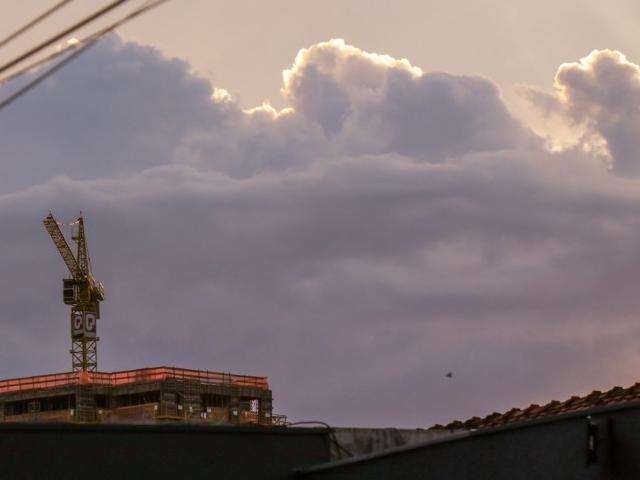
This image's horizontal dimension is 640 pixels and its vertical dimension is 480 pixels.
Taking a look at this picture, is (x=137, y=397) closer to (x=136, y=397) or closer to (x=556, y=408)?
(x=136, y=397)

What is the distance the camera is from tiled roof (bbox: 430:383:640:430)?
914 inches

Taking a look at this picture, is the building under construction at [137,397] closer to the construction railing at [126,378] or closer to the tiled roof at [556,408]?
the construction railing at [126,378]

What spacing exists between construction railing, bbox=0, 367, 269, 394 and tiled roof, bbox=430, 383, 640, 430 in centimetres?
15995

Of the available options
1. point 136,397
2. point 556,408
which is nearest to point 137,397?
point 136,397

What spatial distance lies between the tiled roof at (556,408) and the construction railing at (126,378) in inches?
6297

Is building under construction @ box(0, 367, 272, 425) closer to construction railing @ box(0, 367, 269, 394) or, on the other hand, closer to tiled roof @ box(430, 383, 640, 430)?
construction railing @ box(0, 367, 269, 394)

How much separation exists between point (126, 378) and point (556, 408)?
169 metres

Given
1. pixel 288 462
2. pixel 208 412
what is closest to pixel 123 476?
pixel 288 462

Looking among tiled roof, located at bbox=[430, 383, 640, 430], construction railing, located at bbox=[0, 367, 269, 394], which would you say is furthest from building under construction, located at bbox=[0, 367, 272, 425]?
tiled roof, located at bbox=[430, 383, 640, 430]

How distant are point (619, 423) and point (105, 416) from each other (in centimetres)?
17494

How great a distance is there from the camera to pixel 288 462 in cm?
1725

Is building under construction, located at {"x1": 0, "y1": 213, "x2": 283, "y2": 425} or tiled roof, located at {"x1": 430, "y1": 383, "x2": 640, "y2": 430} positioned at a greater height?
building under construction, located at {"x1": 0, "y1": 213, "x2": 283, "y2": 425}

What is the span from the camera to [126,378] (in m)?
190

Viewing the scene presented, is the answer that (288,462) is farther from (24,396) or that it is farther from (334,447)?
(24,396)
